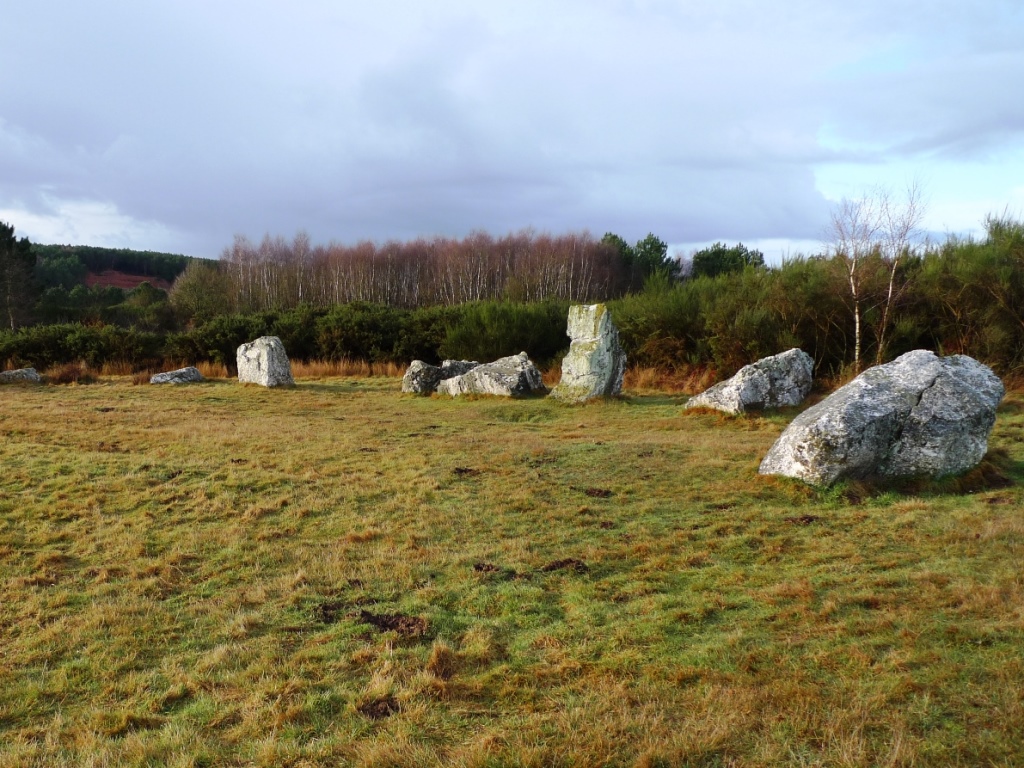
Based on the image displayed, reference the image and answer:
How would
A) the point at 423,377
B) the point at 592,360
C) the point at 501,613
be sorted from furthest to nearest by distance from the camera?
the point at 423,377 < the point at 592,360 < the point at 501,613

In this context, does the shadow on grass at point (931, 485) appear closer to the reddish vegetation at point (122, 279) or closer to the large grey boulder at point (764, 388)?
the large grey boulder at point (764, 388)

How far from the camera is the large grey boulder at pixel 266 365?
19234 mm

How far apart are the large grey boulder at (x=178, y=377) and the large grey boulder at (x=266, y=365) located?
1.74m

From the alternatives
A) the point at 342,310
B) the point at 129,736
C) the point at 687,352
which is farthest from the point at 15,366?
the point at 129,736

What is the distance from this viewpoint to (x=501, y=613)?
4914 mm

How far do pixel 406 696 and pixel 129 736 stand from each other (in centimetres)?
130

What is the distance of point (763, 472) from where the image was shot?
8.31m

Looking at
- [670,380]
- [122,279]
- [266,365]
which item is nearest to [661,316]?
[670,380]

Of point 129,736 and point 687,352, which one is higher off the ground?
point 687,352

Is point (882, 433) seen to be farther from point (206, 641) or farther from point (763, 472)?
point (206, 641)

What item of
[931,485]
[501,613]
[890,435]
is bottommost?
[501,613]

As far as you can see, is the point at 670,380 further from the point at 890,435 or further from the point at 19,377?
the point at 19,377

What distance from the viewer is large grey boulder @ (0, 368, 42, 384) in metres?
20.0

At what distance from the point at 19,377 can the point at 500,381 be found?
13840 mm
